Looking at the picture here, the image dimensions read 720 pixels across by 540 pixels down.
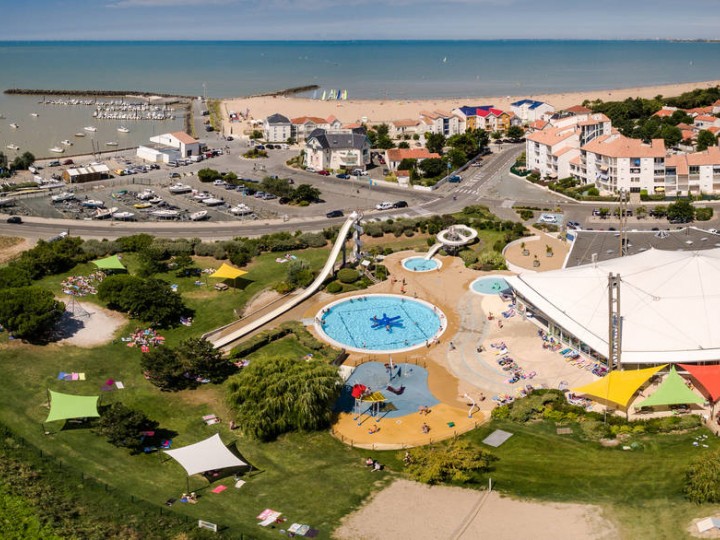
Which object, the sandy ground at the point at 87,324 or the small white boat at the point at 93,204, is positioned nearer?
the sandy ground at the point at 87,324

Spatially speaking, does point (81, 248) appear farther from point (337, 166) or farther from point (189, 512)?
point (337, 166)

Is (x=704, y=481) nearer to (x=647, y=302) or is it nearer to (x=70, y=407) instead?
(x=647, y=302)

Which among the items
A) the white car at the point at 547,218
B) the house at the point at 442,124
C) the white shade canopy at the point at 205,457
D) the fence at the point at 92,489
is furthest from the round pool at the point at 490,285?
the house at the point at 442,124

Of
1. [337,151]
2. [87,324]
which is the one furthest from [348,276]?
[337,151]

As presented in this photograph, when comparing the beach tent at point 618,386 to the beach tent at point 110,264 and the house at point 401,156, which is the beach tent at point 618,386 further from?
the house at point 401,156

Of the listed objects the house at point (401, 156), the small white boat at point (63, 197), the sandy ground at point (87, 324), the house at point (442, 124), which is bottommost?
the sandy ground at point (87, 324)

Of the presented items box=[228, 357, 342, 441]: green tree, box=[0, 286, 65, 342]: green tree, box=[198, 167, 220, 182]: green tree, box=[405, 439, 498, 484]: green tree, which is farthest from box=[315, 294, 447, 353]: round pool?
box=[198, 167, 220, 182]: green tree
